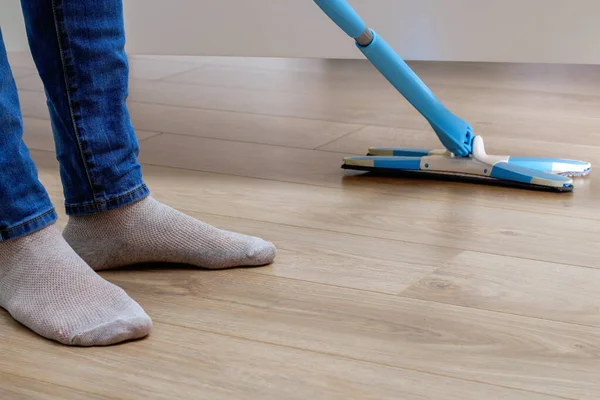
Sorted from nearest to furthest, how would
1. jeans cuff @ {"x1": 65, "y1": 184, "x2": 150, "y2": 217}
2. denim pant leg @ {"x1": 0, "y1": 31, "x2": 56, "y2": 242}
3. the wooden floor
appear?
the wooden floor, denim pant leg @ {"x1": 0, "y1": 31, "x2": 56, "y2": 242}, jeans cuff @ {"x1": 65, "y1": 184, "x2": 150, "y2": 217}

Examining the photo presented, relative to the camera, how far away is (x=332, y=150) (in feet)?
5.38

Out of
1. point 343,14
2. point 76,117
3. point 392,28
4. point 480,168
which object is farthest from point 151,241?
point 392,28

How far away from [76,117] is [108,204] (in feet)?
0.37

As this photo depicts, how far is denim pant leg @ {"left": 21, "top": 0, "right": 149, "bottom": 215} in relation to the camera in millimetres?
951

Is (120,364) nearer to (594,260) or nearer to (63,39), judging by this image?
(63,39)

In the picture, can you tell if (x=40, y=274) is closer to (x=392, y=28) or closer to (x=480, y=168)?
(x=480, y=168)

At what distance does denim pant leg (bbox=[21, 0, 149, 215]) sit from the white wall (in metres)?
0.88

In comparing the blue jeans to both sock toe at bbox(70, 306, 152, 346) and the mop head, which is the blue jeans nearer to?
sock toe at bbox(70, 306, 152, 346)

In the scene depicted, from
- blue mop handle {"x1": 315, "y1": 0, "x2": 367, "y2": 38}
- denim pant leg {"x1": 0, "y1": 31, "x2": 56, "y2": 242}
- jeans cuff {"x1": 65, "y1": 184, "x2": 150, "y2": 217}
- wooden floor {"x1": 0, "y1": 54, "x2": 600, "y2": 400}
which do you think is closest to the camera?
wooden floor {"x1": 0, "y1": 54, "x2": 600, "y2": 400}

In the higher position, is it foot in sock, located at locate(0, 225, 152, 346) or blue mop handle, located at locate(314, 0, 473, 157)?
blue mop handle, located at locate(314, 0, 473, 157)

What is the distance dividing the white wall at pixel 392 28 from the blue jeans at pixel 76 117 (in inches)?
34.5

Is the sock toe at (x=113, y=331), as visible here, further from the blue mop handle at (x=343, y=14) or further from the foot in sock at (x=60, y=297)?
the blue mop handle at (x=343, y=14)

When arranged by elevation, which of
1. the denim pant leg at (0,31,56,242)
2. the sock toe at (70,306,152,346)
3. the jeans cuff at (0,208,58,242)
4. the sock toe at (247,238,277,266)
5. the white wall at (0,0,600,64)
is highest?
the white wall at (0,0,600,64)

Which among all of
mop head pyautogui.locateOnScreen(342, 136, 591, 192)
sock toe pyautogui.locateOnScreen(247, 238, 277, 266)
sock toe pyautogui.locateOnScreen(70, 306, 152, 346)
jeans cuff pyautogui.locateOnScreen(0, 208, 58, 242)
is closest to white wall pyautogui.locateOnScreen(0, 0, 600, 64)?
mop head pyautogui.locateOnScreen(342, 136, 591, 192)
